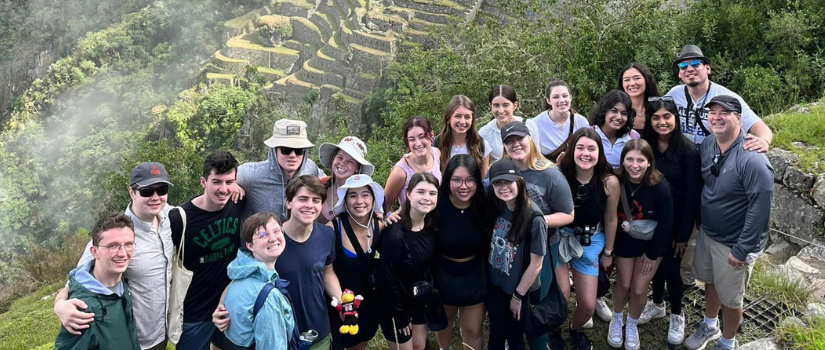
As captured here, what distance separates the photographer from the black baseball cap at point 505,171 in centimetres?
314

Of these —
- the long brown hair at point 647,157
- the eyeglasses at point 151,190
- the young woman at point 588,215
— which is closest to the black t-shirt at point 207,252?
the eyeglasses at point 151,190

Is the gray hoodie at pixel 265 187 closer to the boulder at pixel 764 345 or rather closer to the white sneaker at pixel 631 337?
the white sneaker at pixel 631 337

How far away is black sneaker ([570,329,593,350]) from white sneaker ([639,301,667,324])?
48 cm

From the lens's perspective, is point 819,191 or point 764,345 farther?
point 819,191

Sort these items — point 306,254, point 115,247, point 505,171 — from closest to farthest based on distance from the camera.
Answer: point 115,247 → point 306,254 → point 505,171

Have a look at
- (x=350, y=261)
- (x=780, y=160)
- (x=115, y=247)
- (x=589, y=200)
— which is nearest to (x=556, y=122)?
(x=589, y=200)

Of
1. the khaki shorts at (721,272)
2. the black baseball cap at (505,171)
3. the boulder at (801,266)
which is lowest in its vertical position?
the boulder at (801,266)

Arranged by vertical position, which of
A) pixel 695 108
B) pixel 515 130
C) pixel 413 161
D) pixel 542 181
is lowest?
pixel 413 161

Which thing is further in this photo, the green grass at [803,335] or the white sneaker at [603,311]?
the white sneaker at [603,311]

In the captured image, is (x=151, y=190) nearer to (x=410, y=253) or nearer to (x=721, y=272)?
(x=410, y=253)

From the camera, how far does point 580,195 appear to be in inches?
138

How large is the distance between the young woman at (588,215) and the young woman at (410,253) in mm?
767

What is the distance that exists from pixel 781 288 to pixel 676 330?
848 mm

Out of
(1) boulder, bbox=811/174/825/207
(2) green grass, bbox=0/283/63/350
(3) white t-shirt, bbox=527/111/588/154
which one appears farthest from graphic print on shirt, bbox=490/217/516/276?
(2) green grass, bbox=0/283/63/350
